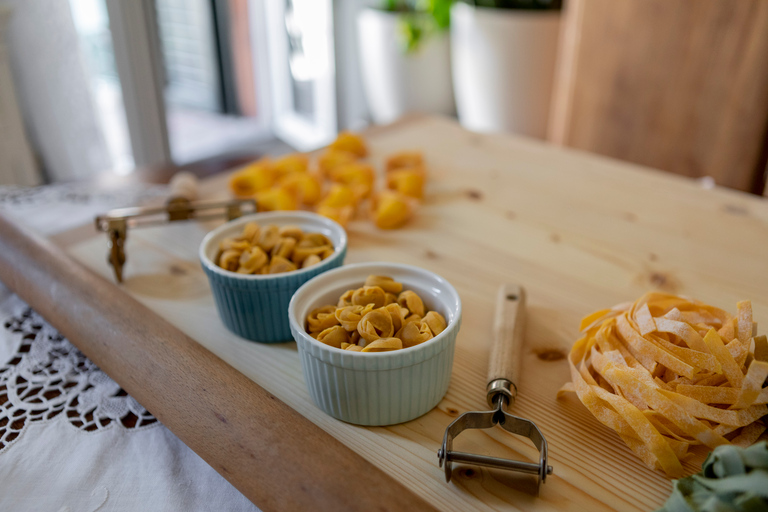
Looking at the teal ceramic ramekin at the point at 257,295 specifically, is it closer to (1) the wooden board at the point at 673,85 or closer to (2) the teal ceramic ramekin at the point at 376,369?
(2) the teal ceramic ramekin at the point at 376,369

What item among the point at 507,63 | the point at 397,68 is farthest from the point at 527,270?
the point at 397,68

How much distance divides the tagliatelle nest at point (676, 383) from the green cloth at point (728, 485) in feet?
0.23

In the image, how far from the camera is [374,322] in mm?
622

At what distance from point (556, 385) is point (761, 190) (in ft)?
4.61

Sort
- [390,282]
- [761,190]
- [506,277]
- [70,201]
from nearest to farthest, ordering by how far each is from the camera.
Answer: [390,282] → [506,277] → [70,201] → [761,190]

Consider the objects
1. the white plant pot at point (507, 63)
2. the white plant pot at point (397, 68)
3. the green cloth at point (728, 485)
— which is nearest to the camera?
the green cloth at point (728, 485)

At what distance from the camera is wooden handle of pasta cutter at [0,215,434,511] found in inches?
21.2

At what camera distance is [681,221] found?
110cm

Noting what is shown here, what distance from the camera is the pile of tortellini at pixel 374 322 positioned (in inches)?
24.3

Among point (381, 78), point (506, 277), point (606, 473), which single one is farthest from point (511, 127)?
point (606, 473)

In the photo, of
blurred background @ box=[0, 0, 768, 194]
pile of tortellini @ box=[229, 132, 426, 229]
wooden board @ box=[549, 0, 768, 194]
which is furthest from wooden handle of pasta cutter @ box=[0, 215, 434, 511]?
wooden board @ box=[549, 0, 768, 194]

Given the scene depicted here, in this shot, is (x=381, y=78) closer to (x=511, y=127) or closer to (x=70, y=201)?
(x=511, y=127)

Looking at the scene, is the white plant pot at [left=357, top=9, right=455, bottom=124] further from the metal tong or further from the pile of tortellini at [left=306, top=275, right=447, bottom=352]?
the pile of tortellini at [left=306, top=275, right=447, bottom=352]

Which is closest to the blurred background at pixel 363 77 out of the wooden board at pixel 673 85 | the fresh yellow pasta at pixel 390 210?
the wooden board at pixel 673 85
